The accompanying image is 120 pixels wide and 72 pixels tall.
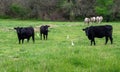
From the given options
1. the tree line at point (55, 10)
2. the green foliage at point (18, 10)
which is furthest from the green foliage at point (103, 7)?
the green foliage at point (18, 10)

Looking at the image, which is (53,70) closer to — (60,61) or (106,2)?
(60,61)

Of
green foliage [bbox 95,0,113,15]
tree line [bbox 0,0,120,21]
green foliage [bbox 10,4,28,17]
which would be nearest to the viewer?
tree line [bbox 0,0,120,21]

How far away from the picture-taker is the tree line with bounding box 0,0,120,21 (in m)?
67.6

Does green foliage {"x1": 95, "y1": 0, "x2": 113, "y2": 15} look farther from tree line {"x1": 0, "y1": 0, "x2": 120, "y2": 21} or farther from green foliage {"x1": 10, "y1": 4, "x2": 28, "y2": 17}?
green foliage {"x1": 10, "y1": 4, "x2": 28, "y2": 17}

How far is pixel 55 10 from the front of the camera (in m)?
69.4

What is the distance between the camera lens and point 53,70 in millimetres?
9031

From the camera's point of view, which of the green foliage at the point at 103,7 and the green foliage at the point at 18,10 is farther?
the green foliage at the point at 103,7

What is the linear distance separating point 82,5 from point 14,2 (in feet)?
49.9

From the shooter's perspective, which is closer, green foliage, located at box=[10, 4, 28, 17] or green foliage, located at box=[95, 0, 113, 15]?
green foliage, located at box=[10, 4, 28, 17]

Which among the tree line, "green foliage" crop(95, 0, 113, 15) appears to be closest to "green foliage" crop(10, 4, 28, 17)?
the tree line

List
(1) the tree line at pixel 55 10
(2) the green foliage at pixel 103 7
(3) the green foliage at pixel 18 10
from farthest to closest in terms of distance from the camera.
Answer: (2) the green foliage at pixel 103 7, (3) the green foliage at pixel 18 10, (1) the tree line at pixel 55 10

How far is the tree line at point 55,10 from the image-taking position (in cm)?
6762

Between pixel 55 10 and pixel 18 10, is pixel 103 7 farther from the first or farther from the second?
pixel 18 10

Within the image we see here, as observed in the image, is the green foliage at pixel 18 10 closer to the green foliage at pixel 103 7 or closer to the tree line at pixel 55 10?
the tree line at pixel 55 10
